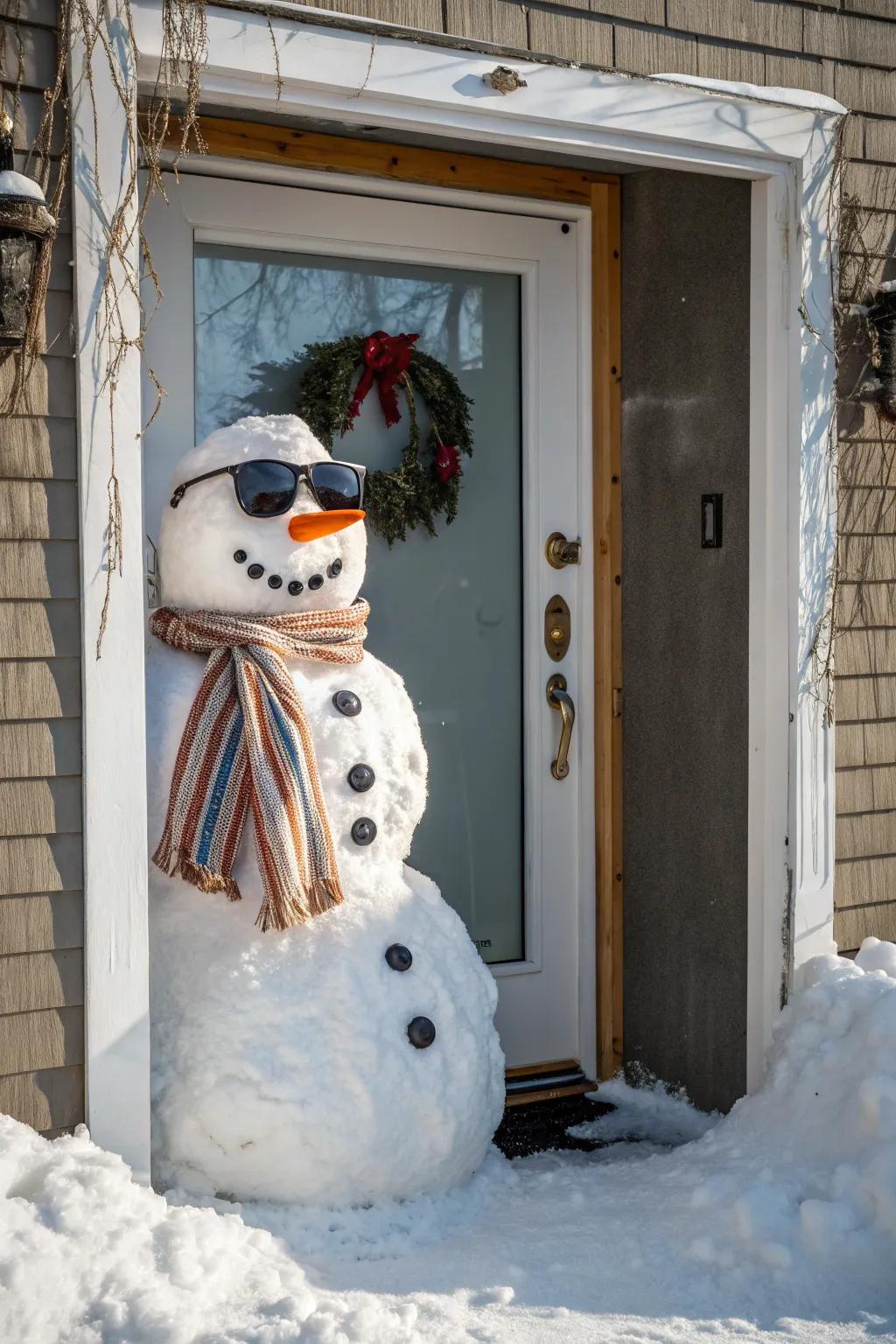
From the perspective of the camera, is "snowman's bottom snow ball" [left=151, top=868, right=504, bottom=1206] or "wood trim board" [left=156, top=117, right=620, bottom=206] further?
"wood trim board" [left=156, top=117, right=620, bottom=206]

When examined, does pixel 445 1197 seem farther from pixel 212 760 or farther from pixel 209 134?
pixel 209 134

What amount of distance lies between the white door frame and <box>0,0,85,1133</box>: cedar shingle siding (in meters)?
0.04

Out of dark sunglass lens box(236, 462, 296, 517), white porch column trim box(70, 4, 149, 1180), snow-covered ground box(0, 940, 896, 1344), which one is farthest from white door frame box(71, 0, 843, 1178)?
dark sunglass lens box(236, 462, 296, 517)

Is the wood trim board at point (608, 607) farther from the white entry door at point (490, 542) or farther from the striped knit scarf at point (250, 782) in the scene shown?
the striped knit scarf at point (250, 782)

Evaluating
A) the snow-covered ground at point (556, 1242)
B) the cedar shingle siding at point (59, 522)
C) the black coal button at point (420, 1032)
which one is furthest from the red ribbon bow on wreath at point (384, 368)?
the snow-covered ground at point (556, 1242)

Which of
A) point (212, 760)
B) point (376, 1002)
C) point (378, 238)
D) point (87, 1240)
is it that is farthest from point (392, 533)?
point (87, 1240)

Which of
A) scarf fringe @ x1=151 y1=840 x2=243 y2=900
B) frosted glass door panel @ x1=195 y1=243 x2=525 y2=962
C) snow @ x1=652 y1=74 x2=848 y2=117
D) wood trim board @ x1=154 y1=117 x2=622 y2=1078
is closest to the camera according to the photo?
scarf fringe @ x1=151 y1=840 x2=243 y2=900

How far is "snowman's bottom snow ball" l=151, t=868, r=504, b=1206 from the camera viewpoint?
2871 millimetres

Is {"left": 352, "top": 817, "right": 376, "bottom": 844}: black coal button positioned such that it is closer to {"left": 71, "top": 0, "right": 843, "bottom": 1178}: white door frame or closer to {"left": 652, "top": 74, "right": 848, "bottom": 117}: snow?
{"left": 71, "top": 0, "right": 843, "bottom": 1178}: white door frame

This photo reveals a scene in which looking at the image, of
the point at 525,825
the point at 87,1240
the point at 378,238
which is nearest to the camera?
the point at 87,1240

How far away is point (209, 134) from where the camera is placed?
3.41 m

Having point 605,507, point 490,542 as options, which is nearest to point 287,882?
point 490,542

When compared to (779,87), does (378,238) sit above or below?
below

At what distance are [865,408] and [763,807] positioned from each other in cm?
106
